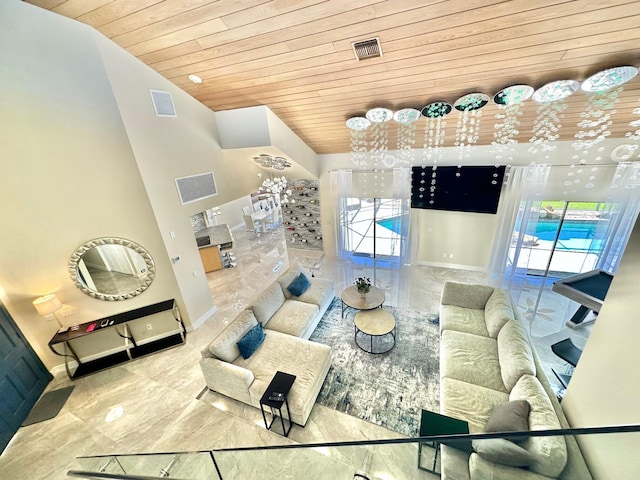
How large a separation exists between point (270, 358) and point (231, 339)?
584 mm

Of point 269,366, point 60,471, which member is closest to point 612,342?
point 269,366

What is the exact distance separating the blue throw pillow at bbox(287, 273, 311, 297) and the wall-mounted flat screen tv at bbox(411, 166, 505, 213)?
127 inches

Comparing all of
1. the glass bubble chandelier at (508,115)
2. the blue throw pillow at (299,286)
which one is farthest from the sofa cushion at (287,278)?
the glass bubble chandelier at (508,115)

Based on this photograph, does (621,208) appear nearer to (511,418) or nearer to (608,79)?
(608,79)

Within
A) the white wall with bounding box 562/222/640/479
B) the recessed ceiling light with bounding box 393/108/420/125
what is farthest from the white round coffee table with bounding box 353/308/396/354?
the recessed ceiling light with bounding box 393/108/420/125

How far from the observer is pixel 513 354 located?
2.78 meters

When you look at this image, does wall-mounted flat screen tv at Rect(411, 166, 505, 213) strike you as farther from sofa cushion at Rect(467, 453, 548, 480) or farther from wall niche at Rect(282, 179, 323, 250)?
sofa cushion at Rect(467, 453, 548, 480)

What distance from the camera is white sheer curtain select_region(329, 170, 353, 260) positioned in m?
6.14

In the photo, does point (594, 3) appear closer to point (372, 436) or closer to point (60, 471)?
point (372, 436)

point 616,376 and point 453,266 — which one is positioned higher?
point 616,376

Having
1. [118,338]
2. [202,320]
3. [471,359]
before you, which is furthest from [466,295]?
[118,338]

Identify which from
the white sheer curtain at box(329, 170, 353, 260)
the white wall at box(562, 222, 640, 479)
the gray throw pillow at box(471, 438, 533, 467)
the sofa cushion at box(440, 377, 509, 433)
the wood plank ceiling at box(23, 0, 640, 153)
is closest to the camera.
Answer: the white wall at box(562, 222, 640, 479)

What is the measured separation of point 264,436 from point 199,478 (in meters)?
0.67

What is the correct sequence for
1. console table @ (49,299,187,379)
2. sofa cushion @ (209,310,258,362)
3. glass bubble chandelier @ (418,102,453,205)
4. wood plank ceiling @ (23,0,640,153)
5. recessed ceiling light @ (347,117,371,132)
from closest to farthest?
wood plank ceiling @ (23,0,640,153), sofa cushion @ (209,310,258,362), glass bubble chandelier @ (418,102,453,205), console table @ (49,299,187,379), recessed ceiling light @ (347,117,371,132)
